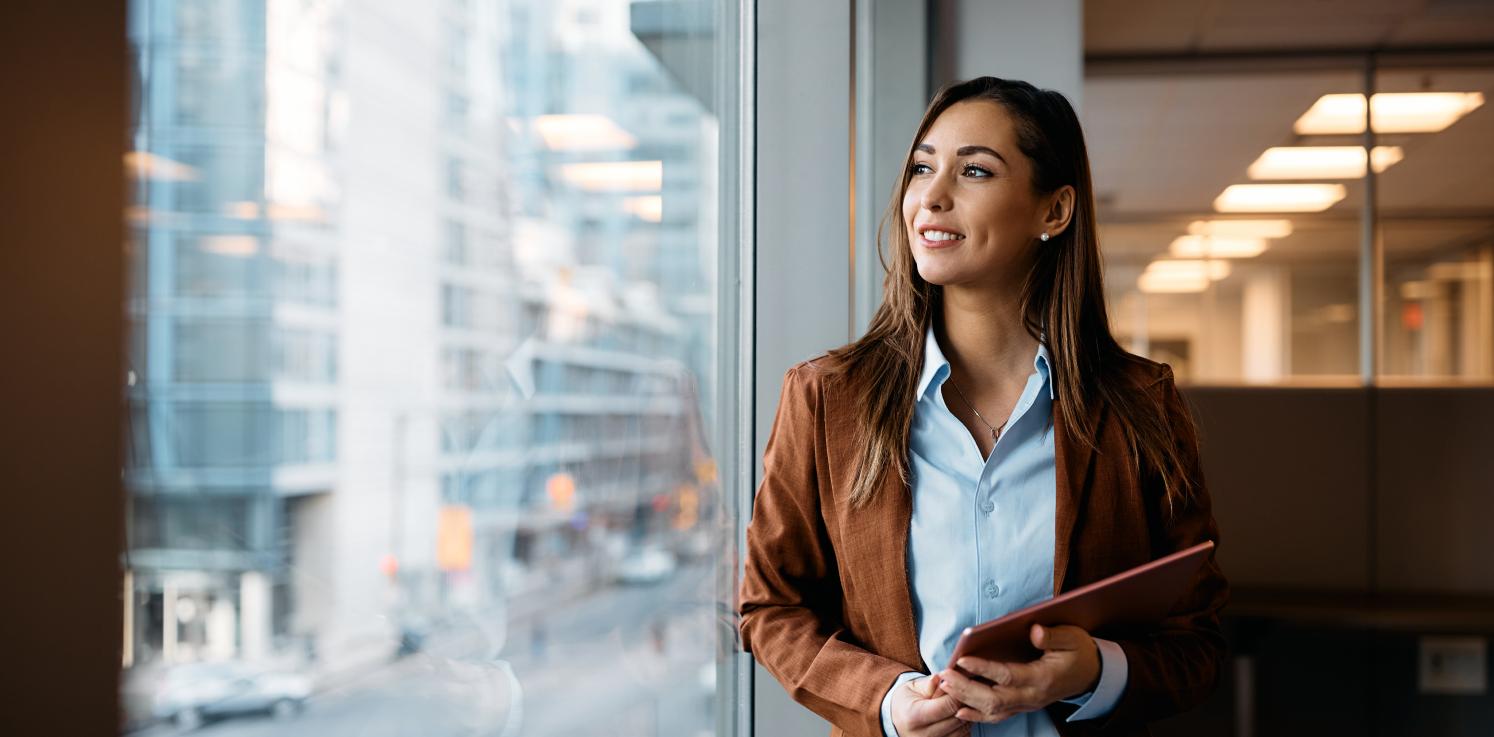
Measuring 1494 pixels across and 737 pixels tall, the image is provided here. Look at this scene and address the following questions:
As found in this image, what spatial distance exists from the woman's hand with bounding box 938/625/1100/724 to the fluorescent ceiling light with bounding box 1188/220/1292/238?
3.56 meters

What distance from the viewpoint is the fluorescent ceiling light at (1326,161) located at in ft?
13.0

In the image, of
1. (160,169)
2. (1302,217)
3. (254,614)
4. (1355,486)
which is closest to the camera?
(160,169)

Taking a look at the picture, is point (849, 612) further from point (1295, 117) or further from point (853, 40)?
point (1295, 117)

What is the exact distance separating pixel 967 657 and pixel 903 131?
1.49 metres

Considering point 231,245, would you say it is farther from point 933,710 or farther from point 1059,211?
point 1059,211

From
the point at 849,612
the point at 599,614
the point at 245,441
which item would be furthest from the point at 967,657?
the point at 245,441

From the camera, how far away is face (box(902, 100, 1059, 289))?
124cm

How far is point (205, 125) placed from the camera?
460 mm

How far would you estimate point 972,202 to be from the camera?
4.06ft

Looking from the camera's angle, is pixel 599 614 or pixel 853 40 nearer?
pixel 599 614

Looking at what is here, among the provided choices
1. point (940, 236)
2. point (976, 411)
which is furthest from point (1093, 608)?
point (940, 236)

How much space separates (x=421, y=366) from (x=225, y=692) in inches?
14.1

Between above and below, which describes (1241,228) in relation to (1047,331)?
above

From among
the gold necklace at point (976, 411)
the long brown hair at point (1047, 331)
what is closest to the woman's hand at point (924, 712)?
the long brown hair at point (1047, 331)
